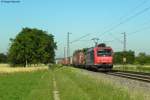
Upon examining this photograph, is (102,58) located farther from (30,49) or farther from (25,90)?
(30,49)

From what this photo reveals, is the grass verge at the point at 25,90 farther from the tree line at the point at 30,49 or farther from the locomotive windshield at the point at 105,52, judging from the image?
the tree line at the point at 30,49

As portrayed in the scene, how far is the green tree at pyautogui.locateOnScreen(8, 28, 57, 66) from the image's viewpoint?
397 ft

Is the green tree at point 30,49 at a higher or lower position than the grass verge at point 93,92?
higher

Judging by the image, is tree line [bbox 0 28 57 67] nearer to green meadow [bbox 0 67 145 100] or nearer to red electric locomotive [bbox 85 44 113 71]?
red electric locomotive [bbox 85 44 113 71]

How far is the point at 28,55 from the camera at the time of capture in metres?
121

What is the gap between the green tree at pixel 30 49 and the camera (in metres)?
121

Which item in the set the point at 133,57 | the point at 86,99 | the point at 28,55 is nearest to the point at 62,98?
the point at 86,99

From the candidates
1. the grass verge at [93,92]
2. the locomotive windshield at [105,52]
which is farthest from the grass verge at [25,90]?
the locomotive windshield at [105,52]

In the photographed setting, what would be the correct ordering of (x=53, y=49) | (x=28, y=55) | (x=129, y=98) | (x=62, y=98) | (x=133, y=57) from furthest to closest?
1. (x=133, y=57)
2. (x=53, y=49)
3. (x=28, y=55)
4. (x=62, y=98)
5. (x=129, y=98)

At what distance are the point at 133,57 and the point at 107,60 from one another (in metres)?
115

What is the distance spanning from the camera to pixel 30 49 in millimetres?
120500

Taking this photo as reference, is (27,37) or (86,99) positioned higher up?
(27,37)

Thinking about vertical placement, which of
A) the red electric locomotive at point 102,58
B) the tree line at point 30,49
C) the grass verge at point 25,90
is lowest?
the grass verge at point 25,90

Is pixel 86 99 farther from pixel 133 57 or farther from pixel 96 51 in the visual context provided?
pixel 133 57
